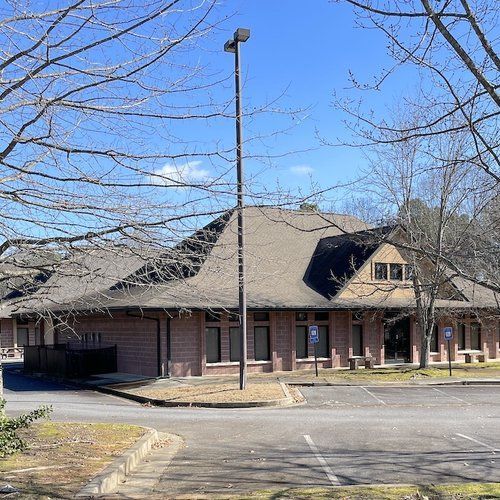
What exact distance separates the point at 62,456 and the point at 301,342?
20422 millimetres

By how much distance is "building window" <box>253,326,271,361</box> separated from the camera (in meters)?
28.0

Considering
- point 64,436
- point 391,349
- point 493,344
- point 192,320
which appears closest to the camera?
point 64,436

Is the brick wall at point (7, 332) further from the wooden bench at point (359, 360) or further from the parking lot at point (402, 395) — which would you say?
the parking lot at point (402, 395)

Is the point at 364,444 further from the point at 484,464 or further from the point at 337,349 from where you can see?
the point at 337,349

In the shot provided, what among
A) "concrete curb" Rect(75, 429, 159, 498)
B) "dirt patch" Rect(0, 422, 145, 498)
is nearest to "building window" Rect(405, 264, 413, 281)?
"dirt patch" Rect(0, 422, 145, 498)

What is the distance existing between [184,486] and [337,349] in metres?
21.9

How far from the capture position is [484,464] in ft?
32.5

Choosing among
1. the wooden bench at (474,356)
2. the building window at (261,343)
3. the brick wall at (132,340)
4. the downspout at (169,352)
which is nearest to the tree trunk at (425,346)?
the wooden bench at (474,356)

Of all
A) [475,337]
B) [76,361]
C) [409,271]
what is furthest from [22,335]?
[475,337]

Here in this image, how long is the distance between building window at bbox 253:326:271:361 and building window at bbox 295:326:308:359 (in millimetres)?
1460

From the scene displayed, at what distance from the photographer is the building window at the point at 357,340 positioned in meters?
30.4

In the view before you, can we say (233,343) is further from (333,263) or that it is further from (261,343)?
(333,263)

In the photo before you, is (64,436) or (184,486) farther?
(64,436)

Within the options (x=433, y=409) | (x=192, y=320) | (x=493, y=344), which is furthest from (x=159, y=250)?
(x=493, y=344)
